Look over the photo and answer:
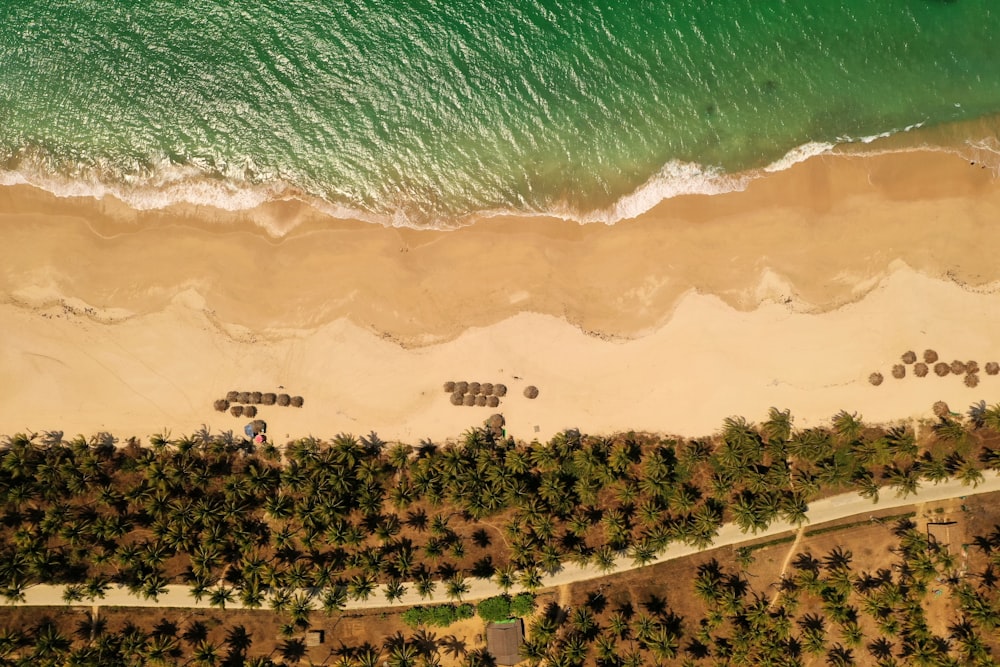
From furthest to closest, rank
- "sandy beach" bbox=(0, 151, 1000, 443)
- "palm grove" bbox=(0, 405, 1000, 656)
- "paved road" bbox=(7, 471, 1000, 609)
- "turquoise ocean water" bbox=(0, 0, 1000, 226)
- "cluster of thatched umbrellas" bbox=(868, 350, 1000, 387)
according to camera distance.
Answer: "turquoise ocean water" bbox=(0, 0, 1000, 226) < "sandy beach" bbox=(0, 151, 1000, 443) < "cluster of thatched umbrellas" bbox=(868, 350, 1000, 387) < "paved road" bbox=(7, 471, 1000, 609) < "palm grove" bbox=(0, 405, 1000, 656)

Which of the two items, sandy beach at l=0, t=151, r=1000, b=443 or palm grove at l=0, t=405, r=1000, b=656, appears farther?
sandy beach at l=0, t=151, r=1000, b=443

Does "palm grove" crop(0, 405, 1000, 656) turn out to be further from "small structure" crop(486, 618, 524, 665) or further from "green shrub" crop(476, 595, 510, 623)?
"small structure" crop(486, 618, 524, 665)

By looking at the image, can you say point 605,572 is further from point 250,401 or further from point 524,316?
point 250,401

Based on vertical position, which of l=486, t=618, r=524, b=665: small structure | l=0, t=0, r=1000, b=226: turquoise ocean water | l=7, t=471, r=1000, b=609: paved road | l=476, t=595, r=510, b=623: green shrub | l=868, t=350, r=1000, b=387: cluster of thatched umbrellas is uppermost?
A: l=0, t=0, r=1000, b=226: turquoise ocean water

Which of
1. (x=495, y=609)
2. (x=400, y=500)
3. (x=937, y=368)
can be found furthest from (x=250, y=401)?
(x=937, y=368)

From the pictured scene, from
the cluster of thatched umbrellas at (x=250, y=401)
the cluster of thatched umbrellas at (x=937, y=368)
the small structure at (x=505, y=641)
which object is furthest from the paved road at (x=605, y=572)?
the cluster of thatched umbrellas at (x=250, y=401)

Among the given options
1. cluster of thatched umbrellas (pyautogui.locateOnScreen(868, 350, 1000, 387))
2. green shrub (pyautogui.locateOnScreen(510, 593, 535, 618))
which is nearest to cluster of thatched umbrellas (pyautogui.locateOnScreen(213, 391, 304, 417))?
green shrub (pyautogui.locateOnScreen(510, 593, 535, 618))

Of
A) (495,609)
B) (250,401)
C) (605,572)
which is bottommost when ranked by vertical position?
(495,609)
